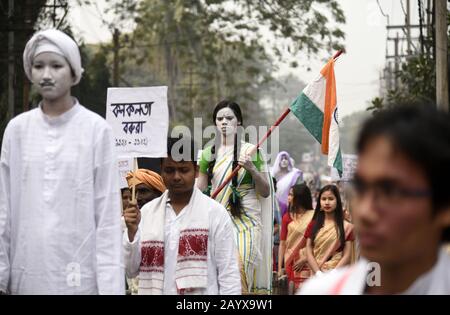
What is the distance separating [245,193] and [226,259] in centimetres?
290

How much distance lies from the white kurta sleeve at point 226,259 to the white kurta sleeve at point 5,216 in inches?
58.0

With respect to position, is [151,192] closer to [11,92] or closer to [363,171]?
[363,171]

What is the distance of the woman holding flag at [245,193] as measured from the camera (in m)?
8.93

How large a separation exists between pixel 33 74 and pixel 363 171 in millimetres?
2868

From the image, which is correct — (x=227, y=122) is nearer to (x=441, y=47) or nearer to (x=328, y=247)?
(x=328, y=247)

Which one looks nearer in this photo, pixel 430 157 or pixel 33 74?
pixel 430 157

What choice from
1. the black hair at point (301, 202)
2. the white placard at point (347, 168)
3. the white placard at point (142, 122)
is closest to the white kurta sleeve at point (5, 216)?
the white placard at point (142, 122)

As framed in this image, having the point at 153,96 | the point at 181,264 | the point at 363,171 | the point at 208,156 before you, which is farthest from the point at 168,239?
the point at 363,171

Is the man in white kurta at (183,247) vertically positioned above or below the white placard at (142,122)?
below

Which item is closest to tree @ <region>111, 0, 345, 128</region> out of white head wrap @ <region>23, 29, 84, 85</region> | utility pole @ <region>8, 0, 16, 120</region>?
A: utility pole @ <region>8, 0, 16, 120</region>

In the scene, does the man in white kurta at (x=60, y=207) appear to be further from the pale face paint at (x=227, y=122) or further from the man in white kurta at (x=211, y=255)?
the pale face paint at (x=227, y=122)

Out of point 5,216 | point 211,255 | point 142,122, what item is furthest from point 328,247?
point 5,216

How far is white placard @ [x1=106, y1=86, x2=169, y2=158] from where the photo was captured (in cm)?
782

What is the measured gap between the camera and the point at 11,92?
2066 centimetres
